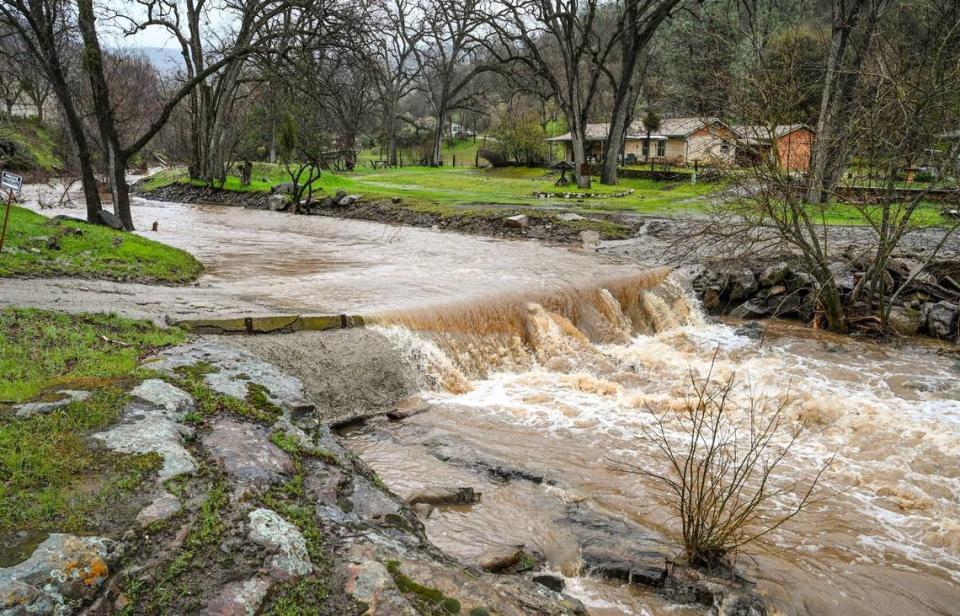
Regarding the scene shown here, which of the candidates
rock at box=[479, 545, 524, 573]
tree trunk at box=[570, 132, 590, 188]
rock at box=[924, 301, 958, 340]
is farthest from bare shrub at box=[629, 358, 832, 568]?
tree trunk at box=[570, 132, 590, 188]

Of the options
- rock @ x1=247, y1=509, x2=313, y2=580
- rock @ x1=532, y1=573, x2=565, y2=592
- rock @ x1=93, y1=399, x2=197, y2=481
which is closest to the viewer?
rock @ x1=247, y1=509, x2=313, y2=580

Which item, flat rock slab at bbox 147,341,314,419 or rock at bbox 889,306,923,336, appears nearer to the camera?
flat rock slab at bbox 147,341,314,419

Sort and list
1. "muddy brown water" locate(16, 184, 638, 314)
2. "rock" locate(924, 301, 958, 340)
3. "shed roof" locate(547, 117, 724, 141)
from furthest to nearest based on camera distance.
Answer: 1. "shed roof" locate(547, 117, 724, 141)
2. "rock" locate(924, 301, 958, 340)
3. "muddy brown water" locate(16, 184, 638, 314)

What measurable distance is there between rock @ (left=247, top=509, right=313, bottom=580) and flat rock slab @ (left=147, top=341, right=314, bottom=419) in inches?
76.6

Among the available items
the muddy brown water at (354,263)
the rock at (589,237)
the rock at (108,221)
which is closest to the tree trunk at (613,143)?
the rock at (589,237)

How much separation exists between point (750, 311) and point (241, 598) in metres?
13.3

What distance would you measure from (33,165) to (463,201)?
78.6 ft

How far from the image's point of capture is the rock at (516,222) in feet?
67.0

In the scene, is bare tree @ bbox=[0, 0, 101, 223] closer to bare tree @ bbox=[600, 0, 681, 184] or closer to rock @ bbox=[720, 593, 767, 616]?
rock @ bbox=[720, 593, 767, 616]

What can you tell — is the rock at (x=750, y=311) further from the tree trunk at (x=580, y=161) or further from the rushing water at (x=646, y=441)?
the tree trunk at (x=580, y=161)

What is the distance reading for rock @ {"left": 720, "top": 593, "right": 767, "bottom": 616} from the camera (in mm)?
4410

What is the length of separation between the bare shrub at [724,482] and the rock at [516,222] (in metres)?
11.2

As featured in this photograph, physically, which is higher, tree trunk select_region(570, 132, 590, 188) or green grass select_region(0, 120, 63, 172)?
green grass select_region(0, 120, 63, 172)

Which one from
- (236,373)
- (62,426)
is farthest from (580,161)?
(62,426)
